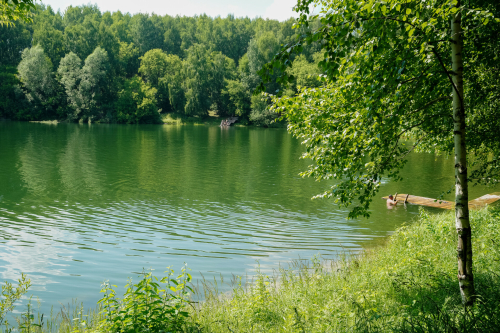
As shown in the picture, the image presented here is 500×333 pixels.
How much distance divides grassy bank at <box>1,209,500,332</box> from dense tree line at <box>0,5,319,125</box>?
7005 cm

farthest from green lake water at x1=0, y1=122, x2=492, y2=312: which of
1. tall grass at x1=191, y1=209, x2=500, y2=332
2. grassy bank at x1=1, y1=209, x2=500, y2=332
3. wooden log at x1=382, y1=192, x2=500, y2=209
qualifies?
tall grass at x1=191, y1=209, x2=500, y2=332

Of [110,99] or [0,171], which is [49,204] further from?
[110,99]

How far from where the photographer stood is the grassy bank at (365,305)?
488 centimetres

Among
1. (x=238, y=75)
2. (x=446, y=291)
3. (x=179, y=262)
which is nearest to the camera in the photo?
(x=446, y=291)

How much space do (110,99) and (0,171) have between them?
251 ft

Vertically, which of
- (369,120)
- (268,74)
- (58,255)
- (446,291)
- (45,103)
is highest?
(45,103)

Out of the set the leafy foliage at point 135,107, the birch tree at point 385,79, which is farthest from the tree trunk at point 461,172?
the leafy foliage at point 135,107

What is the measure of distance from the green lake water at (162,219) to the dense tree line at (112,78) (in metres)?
52.7

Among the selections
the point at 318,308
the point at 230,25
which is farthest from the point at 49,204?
the point at 230,25

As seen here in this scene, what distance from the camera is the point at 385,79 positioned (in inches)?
203

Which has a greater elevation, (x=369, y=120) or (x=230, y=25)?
(x=230, y=25)

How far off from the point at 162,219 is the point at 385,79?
13.8 meters

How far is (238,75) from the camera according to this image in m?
108

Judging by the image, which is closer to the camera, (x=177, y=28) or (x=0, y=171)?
(x=0, y=171)
